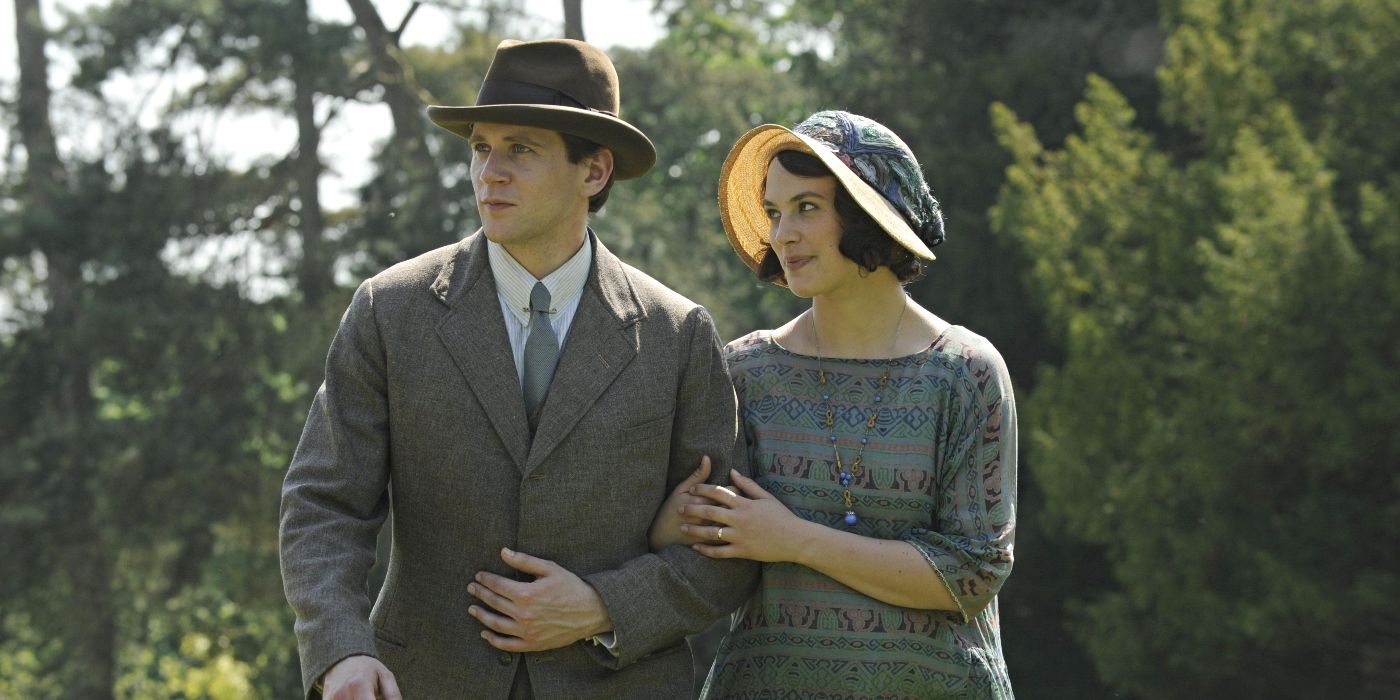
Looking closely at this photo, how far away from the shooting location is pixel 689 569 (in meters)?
2.89

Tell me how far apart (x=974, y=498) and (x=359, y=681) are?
1133 millimetres

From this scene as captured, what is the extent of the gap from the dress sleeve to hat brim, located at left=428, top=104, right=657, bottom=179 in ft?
2.33

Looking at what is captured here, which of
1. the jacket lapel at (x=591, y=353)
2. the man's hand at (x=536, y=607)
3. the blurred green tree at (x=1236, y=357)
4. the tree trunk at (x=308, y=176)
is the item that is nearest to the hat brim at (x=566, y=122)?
the jacket lapel at (x=591, y=353)

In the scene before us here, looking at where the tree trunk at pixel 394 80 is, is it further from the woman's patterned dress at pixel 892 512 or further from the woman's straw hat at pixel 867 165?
the woman's patterned dress at pixel 892 512

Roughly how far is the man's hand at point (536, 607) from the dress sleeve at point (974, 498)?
2.04ft

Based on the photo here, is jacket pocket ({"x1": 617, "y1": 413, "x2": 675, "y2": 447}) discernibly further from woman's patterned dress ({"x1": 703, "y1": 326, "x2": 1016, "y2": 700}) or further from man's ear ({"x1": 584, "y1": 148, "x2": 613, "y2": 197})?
man's ear ({"x1": 584, "y1": 148, "x2": 613, "y2": 197})

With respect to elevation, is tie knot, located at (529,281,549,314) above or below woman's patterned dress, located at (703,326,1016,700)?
above

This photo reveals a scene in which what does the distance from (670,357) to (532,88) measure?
1.65 feet

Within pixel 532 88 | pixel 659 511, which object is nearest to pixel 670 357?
pixel 659 511

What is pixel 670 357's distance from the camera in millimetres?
2926

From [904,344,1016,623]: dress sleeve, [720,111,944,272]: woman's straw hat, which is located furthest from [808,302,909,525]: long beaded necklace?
[720,111,944,272]: woman's straw hat

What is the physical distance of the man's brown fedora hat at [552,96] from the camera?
2.80 m

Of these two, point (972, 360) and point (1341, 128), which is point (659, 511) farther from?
point (1341, 128)

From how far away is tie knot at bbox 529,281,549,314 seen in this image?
290cm
